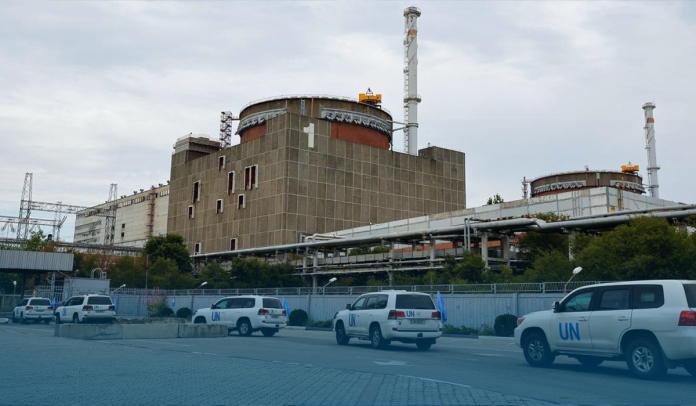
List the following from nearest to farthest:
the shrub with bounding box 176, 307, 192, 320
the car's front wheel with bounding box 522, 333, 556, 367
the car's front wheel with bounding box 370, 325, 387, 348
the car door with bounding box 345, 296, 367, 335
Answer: the car's front wheel with bounding box 522, 333, 556, 367 → the car's front wheel with bounding box 370, 325, 387, 348 → the car door with bounding box 345, 296, 367, 335 → the shrub with bounding box 176, 307, 192, 320

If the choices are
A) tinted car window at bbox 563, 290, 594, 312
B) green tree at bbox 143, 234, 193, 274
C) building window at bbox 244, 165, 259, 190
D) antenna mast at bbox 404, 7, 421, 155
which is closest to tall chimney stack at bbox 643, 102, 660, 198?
antenna mast at bbox 404, 7, 421, 155

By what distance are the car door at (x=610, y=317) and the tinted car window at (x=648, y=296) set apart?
168mm

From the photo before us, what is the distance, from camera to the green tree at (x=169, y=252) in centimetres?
8664

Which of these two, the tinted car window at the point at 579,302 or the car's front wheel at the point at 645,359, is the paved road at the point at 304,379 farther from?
the tinted car window at the point at 579,302

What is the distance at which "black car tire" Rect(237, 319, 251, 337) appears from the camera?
90.5 feet

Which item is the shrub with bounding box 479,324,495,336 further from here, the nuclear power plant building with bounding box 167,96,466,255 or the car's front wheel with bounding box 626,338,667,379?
the nuclear power plant building with bounding box 167,96,466,255

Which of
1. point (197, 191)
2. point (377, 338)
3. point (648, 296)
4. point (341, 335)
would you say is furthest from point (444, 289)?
point (197, 191)

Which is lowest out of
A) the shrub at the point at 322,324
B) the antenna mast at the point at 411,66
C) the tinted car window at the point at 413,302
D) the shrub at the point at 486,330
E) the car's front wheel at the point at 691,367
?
the shrub at the point at 322,324

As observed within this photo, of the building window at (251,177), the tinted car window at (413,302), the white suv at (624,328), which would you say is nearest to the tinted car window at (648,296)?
the white suv at (624,328)

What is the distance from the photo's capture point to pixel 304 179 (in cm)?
8956

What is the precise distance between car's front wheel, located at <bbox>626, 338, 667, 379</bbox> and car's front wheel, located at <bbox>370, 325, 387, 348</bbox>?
8769 millimetres

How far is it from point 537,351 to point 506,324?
13189 mm

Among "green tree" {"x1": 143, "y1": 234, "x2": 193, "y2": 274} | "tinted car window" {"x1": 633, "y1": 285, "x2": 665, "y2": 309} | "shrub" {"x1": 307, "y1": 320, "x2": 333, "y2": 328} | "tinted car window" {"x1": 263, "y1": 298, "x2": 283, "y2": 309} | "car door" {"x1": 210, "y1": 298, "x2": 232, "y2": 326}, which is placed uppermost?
"green tree" {"x1": 143, "y1": 234, "x2": 193, "y2": 274}

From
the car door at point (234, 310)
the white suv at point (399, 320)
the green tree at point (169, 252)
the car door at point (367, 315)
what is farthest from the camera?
the green tree at point (169, 252)
